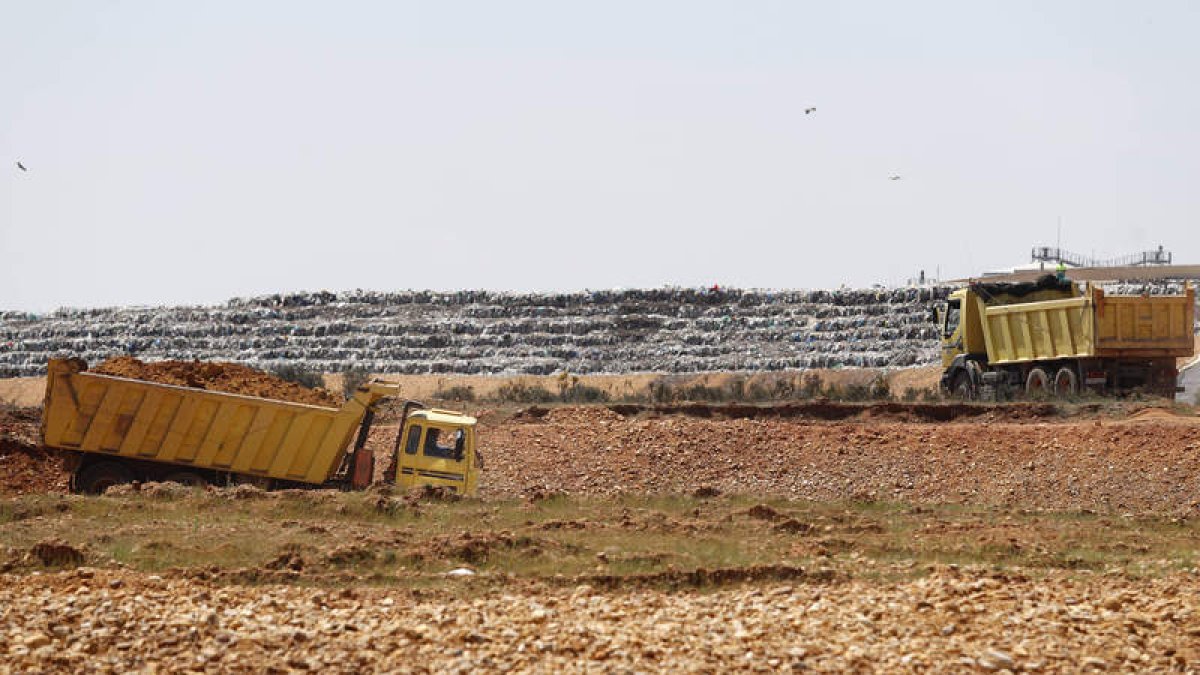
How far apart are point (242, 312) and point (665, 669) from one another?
5514 centimetres

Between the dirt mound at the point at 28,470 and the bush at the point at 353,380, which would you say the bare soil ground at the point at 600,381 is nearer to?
the bush at the point at 353,380

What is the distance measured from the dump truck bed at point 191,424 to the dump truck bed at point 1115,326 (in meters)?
16.5

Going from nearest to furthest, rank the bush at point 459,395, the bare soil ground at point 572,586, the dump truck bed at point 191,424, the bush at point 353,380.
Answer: the bare soil ground at point 572,586 → the dump truck bed at point 191,424 → the bush at point 353,380 → the bush at point 459,395

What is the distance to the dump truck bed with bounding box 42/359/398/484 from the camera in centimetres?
2372

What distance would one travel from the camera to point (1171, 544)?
19312 millimetres

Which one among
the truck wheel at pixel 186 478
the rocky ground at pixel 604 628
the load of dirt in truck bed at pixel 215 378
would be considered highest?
the load of dirt in truck bed at pixel 215 378

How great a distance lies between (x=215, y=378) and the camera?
1085 inches

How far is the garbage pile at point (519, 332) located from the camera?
53.6m

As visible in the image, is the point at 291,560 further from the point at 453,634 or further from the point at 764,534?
the point at 764,534

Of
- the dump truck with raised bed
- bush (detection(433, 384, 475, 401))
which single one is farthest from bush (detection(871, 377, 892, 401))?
bush (detection(433, 384, 475, 401))

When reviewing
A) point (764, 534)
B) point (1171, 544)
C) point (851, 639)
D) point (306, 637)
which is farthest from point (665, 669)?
point (1171, 544)

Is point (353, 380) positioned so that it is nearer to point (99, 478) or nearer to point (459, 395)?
point (459, 395)

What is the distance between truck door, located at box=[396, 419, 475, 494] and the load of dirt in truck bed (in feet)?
10.9

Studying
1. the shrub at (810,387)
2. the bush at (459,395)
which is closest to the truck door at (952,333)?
the shrub at (810,387)
